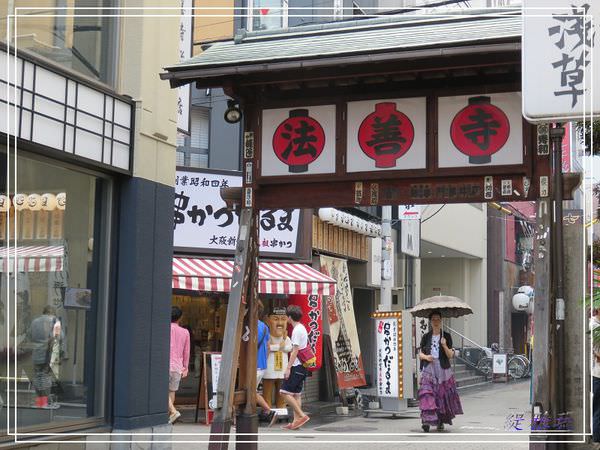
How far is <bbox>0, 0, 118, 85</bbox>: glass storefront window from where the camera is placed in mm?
10055

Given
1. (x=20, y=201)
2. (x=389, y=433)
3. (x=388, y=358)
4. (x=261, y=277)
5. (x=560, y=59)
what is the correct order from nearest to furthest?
(x=560, y=59)
(x=20, y=201)
(x=389, y=433)
(x=261, y=277)
(x=388, y=358)

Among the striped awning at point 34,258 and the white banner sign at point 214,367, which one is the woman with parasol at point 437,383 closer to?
the white banner sign at point 214,367

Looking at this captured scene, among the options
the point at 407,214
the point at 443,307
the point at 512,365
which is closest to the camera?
the point at 443,307

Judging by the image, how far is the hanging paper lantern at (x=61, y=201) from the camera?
1057cm

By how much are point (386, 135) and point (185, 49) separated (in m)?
6.00

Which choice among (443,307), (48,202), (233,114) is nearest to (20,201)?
(48,202)

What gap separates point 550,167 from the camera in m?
8.68

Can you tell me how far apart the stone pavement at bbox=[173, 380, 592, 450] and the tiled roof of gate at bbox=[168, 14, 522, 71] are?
4.67 m

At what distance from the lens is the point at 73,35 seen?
35.6ft

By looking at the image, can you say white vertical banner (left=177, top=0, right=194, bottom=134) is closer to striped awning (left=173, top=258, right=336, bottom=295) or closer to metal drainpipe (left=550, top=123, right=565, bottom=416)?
striped awning (left=173, top=258, right=336, bottom=295)

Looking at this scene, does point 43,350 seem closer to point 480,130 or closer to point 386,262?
point 480,130

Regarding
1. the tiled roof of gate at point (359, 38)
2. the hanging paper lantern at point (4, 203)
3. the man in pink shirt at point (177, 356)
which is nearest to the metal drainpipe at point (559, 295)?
the tiled roof of gate at point (359, 38)

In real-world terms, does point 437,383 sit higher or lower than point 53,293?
lower

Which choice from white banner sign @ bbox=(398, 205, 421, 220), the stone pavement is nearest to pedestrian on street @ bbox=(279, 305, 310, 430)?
the stone pavement
